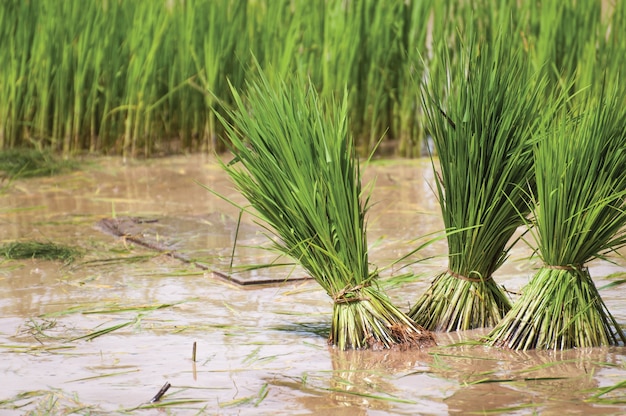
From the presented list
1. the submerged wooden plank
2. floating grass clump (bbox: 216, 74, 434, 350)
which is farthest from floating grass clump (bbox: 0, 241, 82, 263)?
floating grass clump (bbox: 216, 74, 434, 350)

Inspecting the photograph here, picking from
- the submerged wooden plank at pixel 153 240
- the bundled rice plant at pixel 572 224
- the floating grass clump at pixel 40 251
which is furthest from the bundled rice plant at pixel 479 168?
the floating grass clump at pixel 40 251

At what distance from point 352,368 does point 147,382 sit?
52 cm

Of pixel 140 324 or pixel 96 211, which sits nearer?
pixel 140 324

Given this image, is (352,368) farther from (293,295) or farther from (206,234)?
(206,234)

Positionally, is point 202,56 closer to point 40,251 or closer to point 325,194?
point 40,251

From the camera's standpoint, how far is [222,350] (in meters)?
3.05

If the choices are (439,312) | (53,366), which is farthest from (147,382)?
(439,312)

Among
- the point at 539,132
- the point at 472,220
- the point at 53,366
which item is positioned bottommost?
the point at 53,366

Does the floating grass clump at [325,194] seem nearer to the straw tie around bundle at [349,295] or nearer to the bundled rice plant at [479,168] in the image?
the straw tie around bundle at [349,295]

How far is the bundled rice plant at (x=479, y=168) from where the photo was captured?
3.13m

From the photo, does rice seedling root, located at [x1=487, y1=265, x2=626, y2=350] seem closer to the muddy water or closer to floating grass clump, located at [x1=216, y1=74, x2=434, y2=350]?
the muddy water

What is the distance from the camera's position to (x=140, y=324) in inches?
131

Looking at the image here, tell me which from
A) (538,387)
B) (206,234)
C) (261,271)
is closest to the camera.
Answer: (538,387)

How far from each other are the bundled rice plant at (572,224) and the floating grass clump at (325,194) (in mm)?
295
